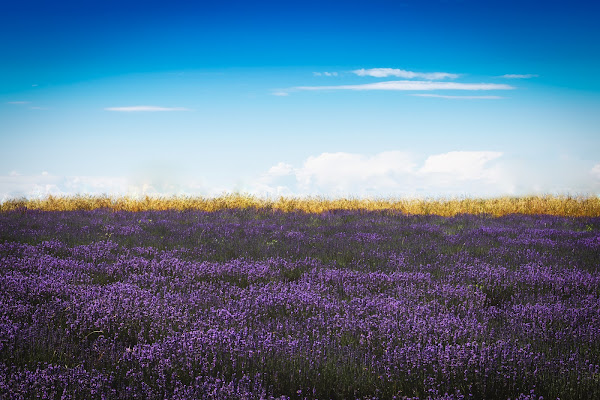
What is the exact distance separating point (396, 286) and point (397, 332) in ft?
5.97

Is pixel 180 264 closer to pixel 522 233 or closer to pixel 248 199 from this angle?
pixel 522 233

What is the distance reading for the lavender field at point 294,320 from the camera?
3273mm

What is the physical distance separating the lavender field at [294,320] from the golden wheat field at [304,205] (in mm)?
7331

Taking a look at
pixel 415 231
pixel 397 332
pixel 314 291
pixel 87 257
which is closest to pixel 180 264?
pixel 87 257

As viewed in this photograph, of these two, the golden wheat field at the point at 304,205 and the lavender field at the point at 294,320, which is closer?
the lavender field at the point at 294,320

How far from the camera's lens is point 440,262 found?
7.27 m

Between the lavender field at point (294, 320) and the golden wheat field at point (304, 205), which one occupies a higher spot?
the golden wheat field at point (304, 205)

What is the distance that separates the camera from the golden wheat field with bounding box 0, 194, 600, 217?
1578 centimetres

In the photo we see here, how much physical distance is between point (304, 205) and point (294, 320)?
12.5 meters

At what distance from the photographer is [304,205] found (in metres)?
16.9

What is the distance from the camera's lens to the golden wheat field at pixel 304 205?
15781 millimetres

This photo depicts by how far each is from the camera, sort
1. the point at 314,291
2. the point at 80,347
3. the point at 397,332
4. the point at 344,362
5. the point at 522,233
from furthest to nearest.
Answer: the point at 522,233, the point at 314,291, the point at 397,332, the point at 80,347, the point at 344,362

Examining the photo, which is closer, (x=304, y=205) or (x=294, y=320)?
(x=294, y=320)

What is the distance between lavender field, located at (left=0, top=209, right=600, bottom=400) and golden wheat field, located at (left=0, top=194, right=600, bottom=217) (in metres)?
7.33
